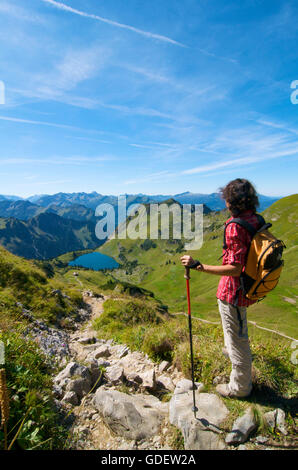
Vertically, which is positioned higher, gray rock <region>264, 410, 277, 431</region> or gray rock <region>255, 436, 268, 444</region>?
gray rock <region>264, 410, 277, 431</region>

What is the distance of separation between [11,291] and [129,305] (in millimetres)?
6981

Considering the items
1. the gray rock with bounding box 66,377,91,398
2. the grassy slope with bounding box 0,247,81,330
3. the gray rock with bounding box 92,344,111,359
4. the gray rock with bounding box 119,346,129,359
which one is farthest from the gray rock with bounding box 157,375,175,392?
the grassy slope with bounding box 0,247,81,330

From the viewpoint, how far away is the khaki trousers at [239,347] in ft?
14.7

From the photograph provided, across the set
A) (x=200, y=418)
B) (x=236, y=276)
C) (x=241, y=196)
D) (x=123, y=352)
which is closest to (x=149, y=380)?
(x=200, y=418)

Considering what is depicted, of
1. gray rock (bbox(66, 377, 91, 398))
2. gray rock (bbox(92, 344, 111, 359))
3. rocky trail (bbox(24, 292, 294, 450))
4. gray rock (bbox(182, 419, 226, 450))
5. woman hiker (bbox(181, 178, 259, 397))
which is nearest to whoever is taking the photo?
gray rock (bbox(182, 419, 226, 450))

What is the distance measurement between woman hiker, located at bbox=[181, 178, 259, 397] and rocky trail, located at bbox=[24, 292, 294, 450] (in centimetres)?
55

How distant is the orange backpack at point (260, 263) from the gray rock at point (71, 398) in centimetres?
420

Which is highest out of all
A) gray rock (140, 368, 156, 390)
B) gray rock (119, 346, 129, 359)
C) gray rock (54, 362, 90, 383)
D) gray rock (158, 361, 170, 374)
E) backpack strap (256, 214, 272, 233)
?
backpack strap (256, 214, 272, 233)

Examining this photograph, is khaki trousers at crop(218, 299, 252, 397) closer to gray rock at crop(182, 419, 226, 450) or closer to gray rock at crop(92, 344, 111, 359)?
gray rock at crop(182, 419, 226, 450)

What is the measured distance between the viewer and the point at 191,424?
158 inches

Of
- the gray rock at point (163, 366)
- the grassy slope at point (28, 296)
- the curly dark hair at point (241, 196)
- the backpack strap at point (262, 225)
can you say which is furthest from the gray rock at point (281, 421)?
the grassy slope at point (28, 296)

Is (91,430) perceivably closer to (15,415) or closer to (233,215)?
(15,415)

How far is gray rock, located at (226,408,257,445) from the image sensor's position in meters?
3.79
